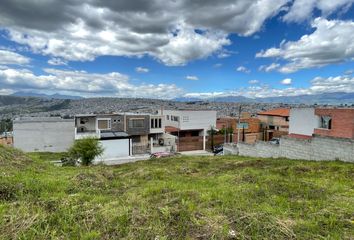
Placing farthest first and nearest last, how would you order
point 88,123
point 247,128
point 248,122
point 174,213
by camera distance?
1. point 248,122
2. point 247,128
3. point 88,123
4. point 174,213

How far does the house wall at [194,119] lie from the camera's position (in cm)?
4141

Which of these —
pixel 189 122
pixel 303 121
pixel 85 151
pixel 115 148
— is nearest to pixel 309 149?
pixel 303 121

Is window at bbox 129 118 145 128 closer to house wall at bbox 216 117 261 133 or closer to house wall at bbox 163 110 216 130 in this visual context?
house wall at bbox 163 110 216 130

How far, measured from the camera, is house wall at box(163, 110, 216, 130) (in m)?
41.4

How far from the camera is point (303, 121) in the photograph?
2520cm

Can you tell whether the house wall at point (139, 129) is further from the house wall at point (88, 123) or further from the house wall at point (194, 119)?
the house wall at point (194, 119)

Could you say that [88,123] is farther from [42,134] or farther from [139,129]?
[139,129]

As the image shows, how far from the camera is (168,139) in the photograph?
1451 inches

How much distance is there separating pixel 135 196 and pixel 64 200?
1540 mm

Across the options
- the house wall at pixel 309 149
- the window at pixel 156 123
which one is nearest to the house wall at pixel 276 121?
the window at pixel 156 123

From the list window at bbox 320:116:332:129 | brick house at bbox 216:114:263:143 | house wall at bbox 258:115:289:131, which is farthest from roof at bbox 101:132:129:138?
house wall at bbox 258:115:289:131

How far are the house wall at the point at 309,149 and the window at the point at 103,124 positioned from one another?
21008 millimetres

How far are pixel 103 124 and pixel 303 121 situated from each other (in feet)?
82.4

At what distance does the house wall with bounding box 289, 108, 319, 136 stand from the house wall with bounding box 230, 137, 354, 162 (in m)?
7.91
